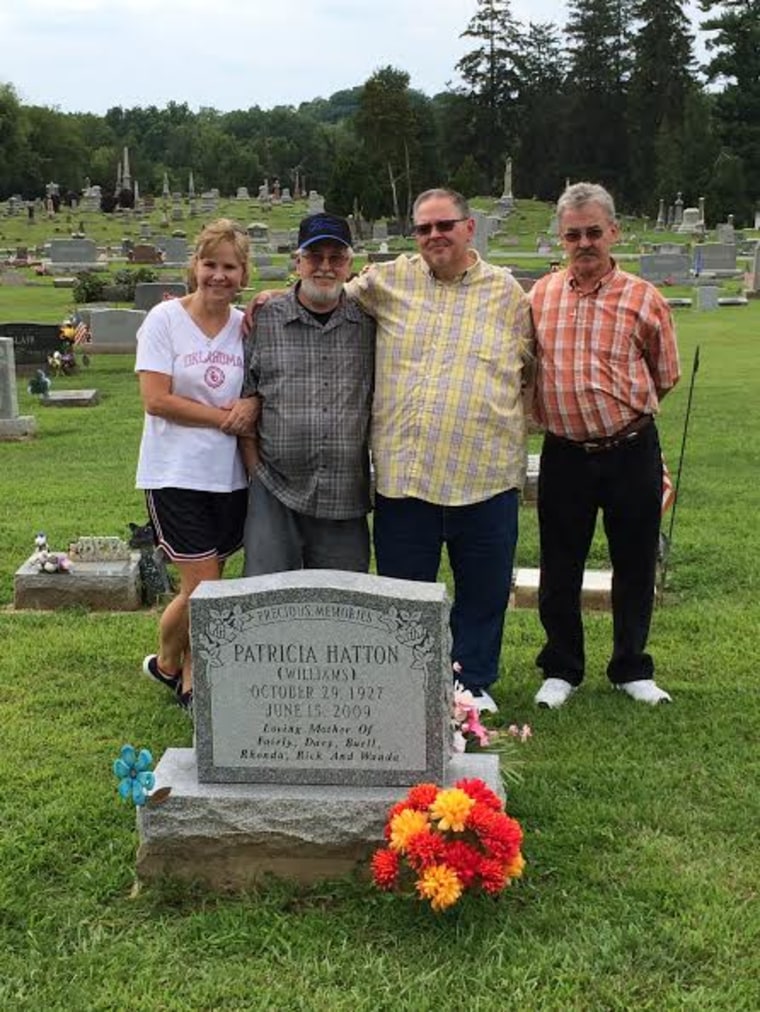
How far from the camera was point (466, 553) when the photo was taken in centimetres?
444

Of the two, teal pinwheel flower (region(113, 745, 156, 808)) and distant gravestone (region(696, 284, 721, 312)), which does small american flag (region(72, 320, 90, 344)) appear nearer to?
distant gravestone (region(696, 284, 721, 312))

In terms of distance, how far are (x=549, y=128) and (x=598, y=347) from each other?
8388 cm

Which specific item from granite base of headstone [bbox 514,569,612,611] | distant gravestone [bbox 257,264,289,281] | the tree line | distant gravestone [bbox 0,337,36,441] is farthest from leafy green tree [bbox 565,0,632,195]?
granite base of headstone [bbox 514,569,612,611]

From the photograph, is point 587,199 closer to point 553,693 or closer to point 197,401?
point 197,401

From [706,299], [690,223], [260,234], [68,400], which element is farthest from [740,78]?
[68,400]

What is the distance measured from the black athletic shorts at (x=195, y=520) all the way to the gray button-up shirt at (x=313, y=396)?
0.90 feet

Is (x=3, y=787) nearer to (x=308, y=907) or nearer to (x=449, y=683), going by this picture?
(x=308, y=907)

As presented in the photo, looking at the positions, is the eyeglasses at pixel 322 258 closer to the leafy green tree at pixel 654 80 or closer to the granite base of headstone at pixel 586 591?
the granite base of headstone at pixel 586 591

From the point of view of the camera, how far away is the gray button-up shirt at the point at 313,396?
4.04m

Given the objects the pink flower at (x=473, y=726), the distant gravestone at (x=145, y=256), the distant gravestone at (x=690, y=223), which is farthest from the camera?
the distant gravestone at (x=690, y=223)

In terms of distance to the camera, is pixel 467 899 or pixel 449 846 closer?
pixel 449 846

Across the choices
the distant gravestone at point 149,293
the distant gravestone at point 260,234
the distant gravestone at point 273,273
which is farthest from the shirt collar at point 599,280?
the distant gravestone at point 260,234

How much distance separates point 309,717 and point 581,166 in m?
82.6

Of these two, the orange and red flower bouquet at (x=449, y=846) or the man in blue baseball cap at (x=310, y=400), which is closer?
the orange and red flower bouquet at (x=449, y=846)
